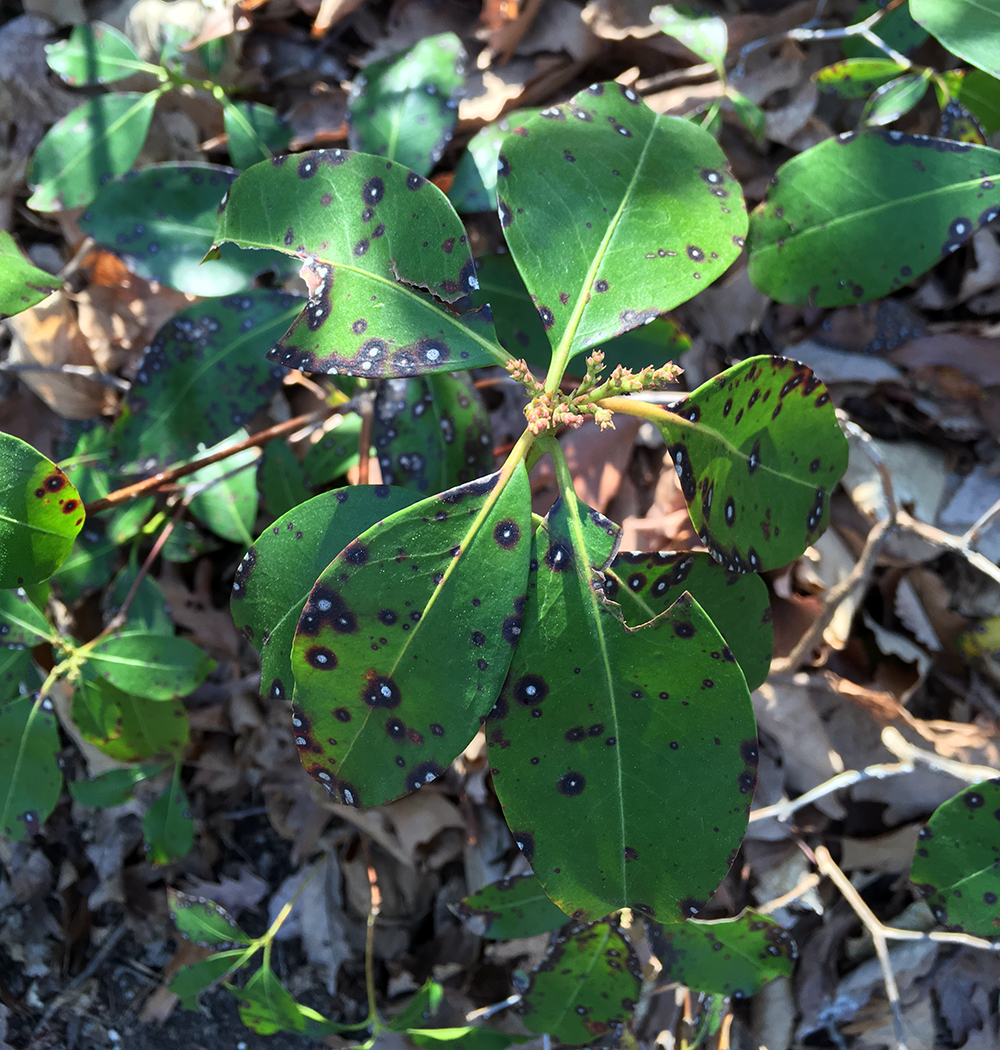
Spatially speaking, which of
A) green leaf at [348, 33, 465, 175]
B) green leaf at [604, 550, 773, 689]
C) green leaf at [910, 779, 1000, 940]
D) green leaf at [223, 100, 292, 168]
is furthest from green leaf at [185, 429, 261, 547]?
green leaf at [910, 779, 1000, 940]

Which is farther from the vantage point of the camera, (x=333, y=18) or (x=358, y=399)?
(x=333, y=18)

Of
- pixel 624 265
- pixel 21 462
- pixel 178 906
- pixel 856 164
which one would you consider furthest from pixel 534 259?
pixel 178 906

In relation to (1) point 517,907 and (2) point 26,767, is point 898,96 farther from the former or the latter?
(2) point 26,767

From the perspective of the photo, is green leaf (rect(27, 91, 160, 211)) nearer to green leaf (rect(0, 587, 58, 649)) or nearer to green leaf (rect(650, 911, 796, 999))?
green leaf (rect(0, 587, 58, 649))

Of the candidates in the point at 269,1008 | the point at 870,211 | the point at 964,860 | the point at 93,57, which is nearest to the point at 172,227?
the point at 93,57

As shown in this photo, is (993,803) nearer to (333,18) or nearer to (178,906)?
(178,906)
